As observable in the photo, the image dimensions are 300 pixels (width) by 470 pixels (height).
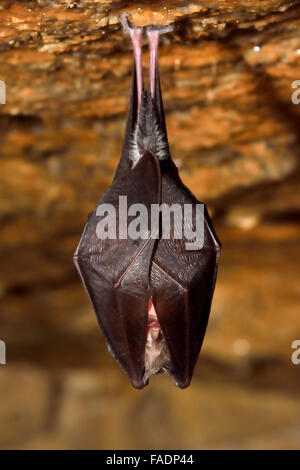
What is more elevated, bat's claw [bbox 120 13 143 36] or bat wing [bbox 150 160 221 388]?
bat's claw [bbox 120 13 143 36]

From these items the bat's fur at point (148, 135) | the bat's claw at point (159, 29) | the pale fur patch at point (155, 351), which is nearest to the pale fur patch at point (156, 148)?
the bat's fur at point (148, 135)

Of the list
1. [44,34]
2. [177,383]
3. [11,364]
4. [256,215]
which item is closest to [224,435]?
[11,364]

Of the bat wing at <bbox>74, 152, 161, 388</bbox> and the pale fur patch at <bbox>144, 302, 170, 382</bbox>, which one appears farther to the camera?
the pale fur patch at <bbox>144, 302, 170, 382</bbox>

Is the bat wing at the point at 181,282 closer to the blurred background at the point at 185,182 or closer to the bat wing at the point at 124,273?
the bat wing at the point at 124,273

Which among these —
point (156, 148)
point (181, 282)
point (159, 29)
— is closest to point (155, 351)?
point (181, 282)

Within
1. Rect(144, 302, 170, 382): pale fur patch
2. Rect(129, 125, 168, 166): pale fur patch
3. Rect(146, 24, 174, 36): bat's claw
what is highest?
Rect(146, 24, 174, 36): bat's claw

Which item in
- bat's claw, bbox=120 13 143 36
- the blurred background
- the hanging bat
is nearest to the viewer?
bat's claw, bbox=120 13 143 36

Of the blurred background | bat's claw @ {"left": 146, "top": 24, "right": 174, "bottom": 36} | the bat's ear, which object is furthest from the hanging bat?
the blurred background

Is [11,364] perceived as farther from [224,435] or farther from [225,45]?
[225,45]

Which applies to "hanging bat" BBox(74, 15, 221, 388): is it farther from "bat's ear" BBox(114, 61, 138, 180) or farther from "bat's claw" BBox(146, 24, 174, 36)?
"bat's claw" BBox(146, 24, 174, 36)
